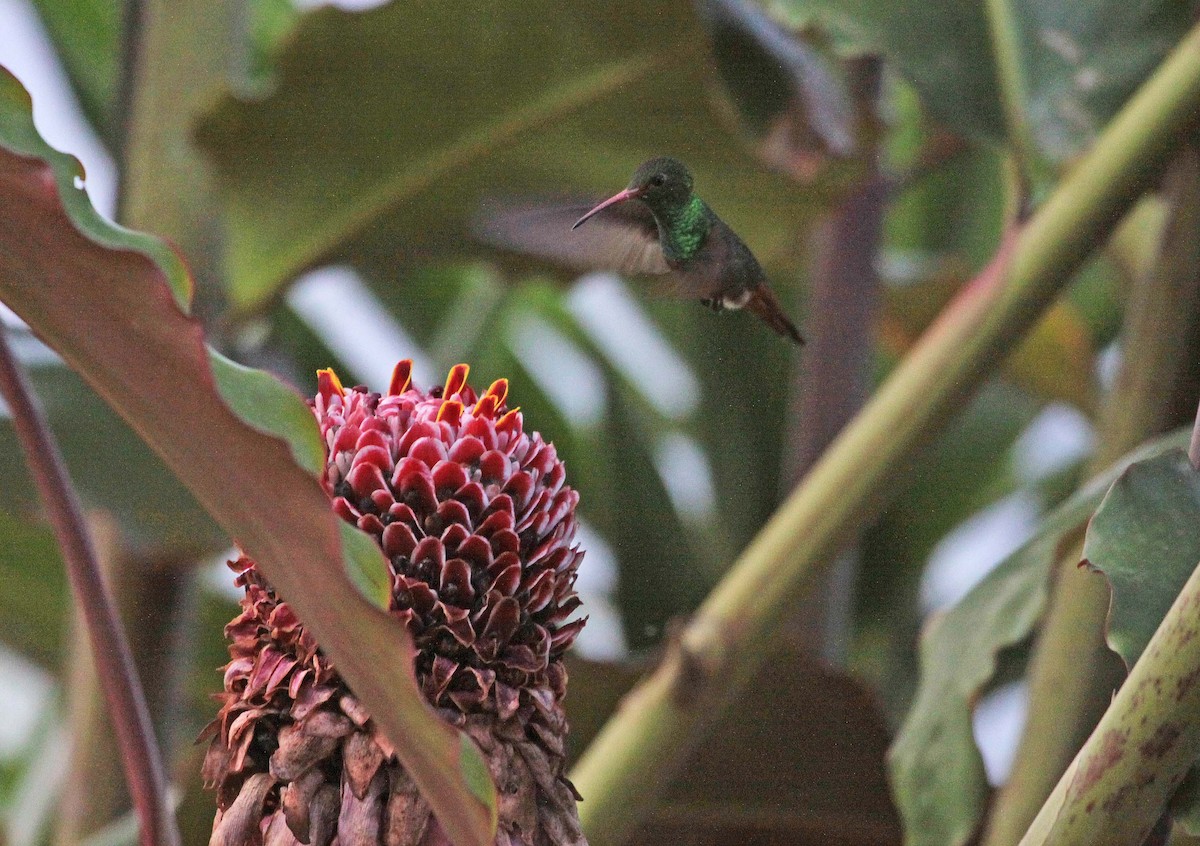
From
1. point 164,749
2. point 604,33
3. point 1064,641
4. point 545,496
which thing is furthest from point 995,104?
point 164,749

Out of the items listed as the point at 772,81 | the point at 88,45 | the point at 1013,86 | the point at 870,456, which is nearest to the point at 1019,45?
the point at 1013,86

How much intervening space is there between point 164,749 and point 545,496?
2.86ft

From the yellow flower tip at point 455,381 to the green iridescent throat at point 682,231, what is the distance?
525mm

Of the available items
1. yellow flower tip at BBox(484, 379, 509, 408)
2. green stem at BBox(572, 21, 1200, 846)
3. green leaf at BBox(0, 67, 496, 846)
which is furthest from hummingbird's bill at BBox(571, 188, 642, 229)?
green leaf at BBox(0, 67, 496, 846)

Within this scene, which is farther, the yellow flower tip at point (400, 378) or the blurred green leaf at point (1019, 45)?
the blurred green leaf at point (1019, 45)

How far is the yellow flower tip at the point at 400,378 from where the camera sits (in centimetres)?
75

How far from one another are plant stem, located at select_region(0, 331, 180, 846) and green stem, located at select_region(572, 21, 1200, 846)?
17.5 inches

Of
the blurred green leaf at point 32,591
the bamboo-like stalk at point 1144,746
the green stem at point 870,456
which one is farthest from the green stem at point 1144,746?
the blurred green leaf at point 32,591

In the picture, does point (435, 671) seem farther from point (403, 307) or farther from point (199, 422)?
point (403, 307)

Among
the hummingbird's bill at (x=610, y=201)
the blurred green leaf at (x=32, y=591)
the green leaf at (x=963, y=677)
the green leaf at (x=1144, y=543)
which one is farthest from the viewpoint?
the blurred green leaf at (x=32, y=591)

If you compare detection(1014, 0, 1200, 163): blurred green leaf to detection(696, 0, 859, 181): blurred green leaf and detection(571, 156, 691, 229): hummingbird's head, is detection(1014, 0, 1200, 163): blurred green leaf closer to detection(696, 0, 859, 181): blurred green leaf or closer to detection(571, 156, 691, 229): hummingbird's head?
Answer: detection(696, 0, 859, 181): blurred green leaf

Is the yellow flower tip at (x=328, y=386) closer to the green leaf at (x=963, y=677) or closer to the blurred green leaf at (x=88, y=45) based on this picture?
the green leaf at (x=963, y=677)

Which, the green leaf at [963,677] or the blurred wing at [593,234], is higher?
the blurred wing at [593,234]

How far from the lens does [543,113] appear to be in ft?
4.96
